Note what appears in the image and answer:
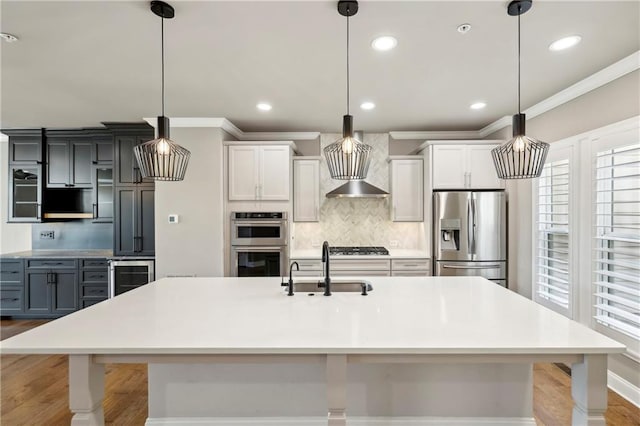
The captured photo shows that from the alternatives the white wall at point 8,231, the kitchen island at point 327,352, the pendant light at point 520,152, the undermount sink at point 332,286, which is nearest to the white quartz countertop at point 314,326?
the kitchen island at point 327,352

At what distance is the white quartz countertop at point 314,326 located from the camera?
1.37 m

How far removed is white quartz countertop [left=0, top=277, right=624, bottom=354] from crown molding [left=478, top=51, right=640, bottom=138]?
6.32 feet

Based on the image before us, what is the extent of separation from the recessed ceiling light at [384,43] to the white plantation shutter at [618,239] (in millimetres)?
1901

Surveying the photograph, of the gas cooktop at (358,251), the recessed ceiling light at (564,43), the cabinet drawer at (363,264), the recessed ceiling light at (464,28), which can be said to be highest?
the recessed ceiling light at (464,28)

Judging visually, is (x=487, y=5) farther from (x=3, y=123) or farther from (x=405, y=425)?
(x=3, y=123)

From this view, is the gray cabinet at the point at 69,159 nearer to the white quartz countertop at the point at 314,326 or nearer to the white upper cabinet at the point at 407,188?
the white quartz countertop at the point at 314,326

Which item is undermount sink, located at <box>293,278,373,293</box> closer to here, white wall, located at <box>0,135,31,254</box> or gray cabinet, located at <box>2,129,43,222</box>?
gray cabinet, located at <box>2,129,43,222</box>

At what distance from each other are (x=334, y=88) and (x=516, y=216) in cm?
268

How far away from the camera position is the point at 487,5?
183cm

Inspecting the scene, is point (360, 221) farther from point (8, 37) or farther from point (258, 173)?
point (8, 37)

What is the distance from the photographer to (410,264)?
4.13 m

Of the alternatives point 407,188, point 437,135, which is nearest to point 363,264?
point 407,188

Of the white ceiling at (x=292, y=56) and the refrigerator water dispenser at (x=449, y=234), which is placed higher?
the white ceiling at (x=292, y=56)

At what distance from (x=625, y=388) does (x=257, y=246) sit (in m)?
3.64
